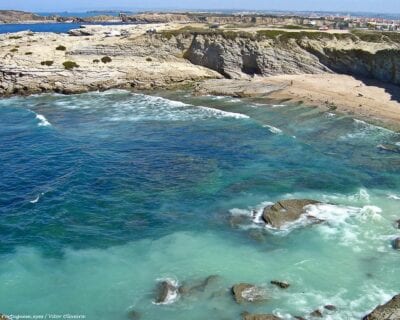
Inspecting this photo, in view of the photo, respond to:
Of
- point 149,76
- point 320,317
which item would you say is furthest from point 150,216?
point 149,76

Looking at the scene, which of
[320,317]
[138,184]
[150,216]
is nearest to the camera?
[320,317]

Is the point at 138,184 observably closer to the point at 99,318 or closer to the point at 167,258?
the point at 167,258

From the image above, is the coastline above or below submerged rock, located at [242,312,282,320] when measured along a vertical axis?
above

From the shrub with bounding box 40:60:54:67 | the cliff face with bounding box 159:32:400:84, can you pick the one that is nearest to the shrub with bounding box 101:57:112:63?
the shrub with bounding box 40:60:54:67

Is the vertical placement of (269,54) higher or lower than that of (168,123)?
higher

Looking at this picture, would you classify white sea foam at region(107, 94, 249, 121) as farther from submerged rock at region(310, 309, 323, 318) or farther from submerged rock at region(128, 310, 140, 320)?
submerged rock at region(310, 309, 323, 318)

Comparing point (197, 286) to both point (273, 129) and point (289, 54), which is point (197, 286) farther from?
point (289, 54)

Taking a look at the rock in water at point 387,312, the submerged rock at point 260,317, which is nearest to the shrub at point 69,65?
the submerged rock at point 260,317

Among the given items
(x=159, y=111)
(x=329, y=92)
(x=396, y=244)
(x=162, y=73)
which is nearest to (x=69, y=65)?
(x=162, y=73)
